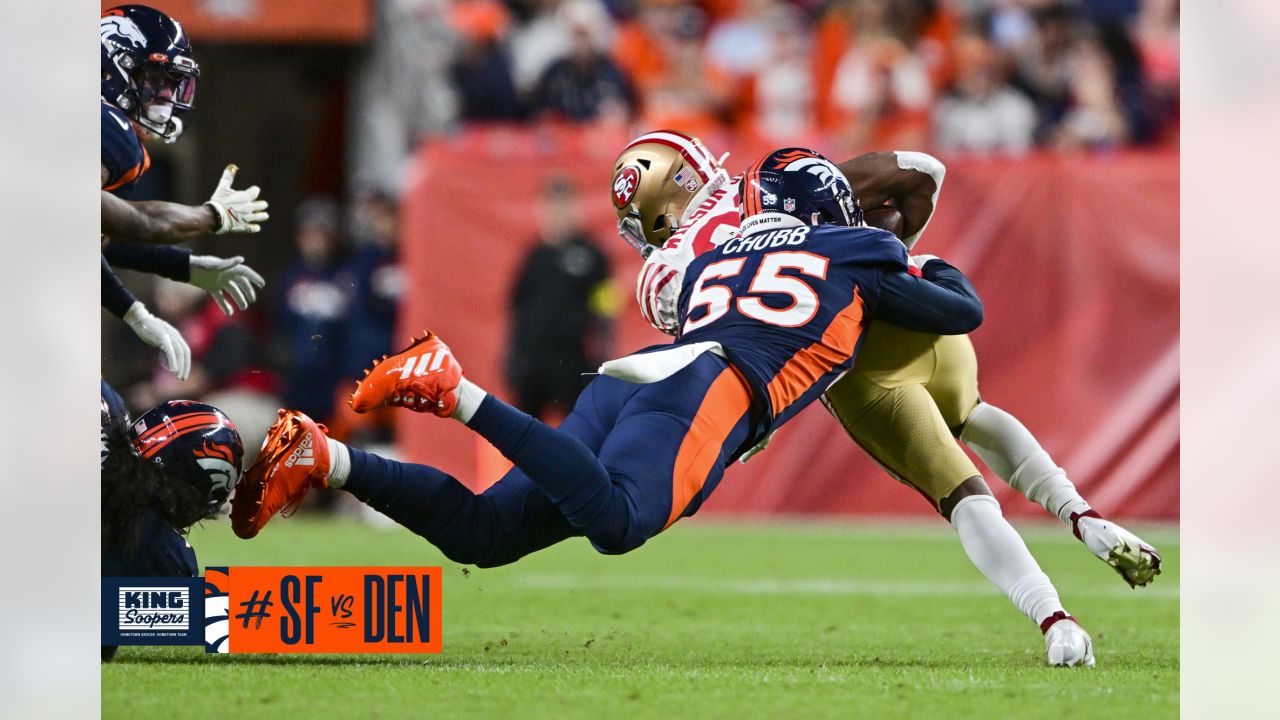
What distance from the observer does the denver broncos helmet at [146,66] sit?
3.47 metres

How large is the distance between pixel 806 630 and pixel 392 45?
168 inches

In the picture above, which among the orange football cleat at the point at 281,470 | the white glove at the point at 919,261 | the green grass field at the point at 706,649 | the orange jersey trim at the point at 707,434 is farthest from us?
the white glove at the point at 919,261

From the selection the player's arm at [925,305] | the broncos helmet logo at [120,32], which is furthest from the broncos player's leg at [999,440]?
the broncos helmet logo at [120,32]

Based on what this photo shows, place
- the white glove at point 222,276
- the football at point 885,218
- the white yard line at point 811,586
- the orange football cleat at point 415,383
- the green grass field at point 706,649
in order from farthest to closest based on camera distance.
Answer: the white yard line at point 811,586 < the football at point 885,218 < the white glove at point 222,276 < the orange football cleat at point 415,383 < the green grass field at point 706,649

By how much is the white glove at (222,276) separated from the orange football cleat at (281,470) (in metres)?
0.50

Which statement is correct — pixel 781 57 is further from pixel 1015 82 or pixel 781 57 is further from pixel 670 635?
pixel 670 635

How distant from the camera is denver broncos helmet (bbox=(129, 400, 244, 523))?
337 cm

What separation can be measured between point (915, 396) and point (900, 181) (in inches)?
21.1

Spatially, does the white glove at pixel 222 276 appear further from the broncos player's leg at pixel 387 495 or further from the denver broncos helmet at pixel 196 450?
the broncos player's leg at pixel 387 495

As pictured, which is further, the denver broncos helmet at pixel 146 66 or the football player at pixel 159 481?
the denver broncos helmet at pixel 146 66

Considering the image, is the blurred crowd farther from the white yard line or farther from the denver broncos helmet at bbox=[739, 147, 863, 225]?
the denver broncos helmet at bbox=[739, 147, 863, 225]

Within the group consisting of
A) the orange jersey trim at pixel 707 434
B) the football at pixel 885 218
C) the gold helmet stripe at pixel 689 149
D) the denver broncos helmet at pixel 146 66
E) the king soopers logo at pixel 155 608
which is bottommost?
the king soopers logo at pixel 155 608
